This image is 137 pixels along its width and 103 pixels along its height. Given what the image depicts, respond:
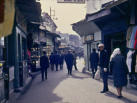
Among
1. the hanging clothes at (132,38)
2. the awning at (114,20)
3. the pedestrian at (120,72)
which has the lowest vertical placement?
the pedestrian at (120,72)

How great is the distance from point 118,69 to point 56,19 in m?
43.3

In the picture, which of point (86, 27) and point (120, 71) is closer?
point (120, 71)

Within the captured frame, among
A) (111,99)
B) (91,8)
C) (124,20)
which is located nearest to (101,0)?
(91,8)

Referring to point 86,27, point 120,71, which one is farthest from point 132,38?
point 86,27

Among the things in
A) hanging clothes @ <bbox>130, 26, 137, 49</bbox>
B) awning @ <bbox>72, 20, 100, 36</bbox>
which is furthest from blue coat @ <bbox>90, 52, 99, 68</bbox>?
hanging clothes @ <bbox>130, 26, 137, 49</bbox>

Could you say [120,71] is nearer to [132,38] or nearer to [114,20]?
[132,38]

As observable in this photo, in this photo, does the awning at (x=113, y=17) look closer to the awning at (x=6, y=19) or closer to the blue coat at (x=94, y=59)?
the blue coat at (x=94, y=59)

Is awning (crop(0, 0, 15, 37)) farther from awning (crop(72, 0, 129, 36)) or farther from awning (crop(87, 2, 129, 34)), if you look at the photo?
awning (crop(87, 2, 129, 34))

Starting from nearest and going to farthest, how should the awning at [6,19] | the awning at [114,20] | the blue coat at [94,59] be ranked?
1. the awning at [6,19]
2. the awning at [114,20]
3. the blue coat at [94,59]

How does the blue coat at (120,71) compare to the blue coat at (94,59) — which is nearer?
the blue coat at (120,71)

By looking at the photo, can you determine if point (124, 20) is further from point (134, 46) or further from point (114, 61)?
point (114, 61)

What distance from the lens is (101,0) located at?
51.8ft

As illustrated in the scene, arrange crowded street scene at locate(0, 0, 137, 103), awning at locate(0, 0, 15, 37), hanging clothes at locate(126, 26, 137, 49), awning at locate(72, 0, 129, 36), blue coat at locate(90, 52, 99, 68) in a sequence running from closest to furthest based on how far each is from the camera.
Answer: awning at locate(0, 0, 15, 37) < crowded street scene at locate(0, 0, 137, 103) < hanging clothes at locate(126, 26, 137, 49) < awning at locate(72, 0, 129, 36) < blue coat at locate(90, 52, 99, 68)

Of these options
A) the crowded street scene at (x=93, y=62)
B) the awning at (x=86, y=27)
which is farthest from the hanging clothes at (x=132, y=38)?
the awning at (x=86, y=27)
